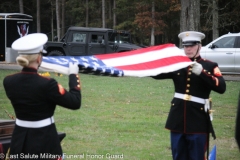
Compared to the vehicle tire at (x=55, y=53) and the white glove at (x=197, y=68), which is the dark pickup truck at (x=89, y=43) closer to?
the vehicle tire at (x=55, y=53)

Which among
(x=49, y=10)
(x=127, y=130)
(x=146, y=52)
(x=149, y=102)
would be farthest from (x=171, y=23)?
(x=146, y=52)

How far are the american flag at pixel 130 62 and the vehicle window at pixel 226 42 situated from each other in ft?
51.9

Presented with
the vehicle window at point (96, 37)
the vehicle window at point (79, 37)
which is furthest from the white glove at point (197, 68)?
the vehicle window at point (79, 37)

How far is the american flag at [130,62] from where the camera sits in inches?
198

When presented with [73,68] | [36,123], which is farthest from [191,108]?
[36,123]

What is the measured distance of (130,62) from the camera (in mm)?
5758

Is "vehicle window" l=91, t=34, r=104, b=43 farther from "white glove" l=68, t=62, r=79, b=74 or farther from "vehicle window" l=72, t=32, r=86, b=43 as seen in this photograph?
"white glove" l=68, t=62, r=79, b=74

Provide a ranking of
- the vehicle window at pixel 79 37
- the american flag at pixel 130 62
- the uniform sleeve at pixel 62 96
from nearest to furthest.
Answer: the uniform sleeve at pixel 62 96
the american flag at pixel 130 62
the vehicle window at pixel 79 37

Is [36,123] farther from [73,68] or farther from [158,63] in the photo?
[158,63]

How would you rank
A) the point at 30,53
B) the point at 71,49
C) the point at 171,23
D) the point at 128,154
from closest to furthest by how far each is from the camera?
the point at 30,53 → the point at 128,154 → the point at 71,49 → the point at 171,23

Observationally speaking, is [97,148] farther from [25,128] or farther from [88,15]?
[88,15]

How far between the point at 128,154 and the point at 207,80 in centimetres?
291

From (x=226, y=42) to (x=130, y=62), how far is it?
16.4m

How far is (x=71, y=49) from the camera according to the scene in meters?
28.3
